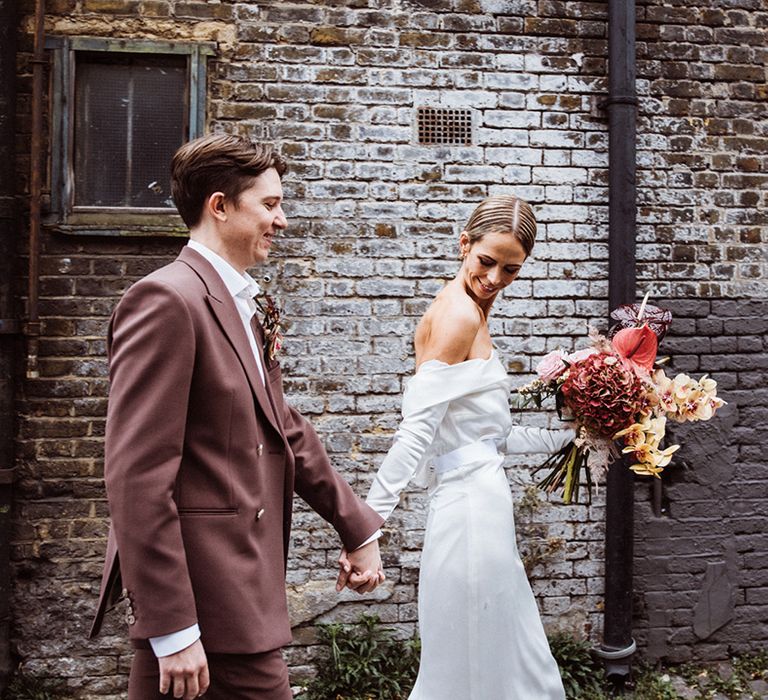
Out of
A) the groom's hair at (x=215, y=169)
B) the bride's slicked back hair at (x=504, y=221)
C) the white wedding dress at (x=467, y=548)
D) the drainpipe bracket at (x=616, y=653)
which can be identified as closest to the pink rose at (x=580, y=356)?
the white wedding dress at (x=467, y=548)

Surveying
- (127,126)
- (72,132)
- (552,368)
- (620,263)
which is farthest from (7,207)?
(620,263)

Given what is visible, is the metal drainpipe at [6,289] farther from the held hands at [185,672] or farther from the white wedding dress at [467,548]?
the held hands at [185,672]

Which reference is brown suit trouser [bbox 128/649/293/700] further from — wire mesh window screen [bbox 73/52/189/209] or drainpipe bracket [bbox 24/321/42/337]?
wire mesh window screen [bbox 73/52/189/209]

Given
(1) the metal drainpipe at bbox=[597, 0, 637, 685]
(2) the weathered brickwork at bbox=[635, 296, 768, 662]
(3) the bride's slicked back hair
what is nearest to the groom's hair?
(3) the bride's slicked back hair

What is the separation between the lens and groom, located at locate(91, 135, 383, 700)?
73.0 inches

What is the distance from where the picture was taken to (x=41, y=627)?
411 centimetres

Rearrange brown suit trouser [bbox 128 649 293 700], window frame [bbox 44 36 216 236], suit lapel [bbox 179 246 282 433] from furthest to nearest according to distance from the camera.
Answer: window frame [bbox 44 36 216 236]
suit lapel [bbox 179 246 282 433]
brown suit trouser [bbox 128 649 293 700]

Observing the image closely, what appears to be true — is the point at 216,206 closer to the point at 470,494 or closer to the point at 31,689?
the point at 470,494

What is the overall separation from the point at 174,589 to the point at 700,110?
4.00 m

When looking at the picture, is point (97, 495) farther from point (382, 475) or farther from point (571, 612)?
point (571, 612)

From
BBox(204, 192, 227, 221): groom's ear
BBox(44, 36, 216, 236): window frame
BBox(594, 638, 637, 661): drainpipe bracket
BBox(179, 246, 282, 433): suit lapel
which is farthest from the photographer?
BBox(594, 638, 637, 661): drainpipe bracket

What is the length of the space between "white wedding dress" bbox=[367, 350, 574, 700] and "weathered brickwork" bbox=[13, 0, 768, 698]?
1.43 meters

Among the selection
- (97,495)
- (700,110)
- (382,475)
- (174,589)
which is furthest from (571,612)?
(174,589)

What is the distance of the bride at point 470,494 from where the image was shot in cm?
282
